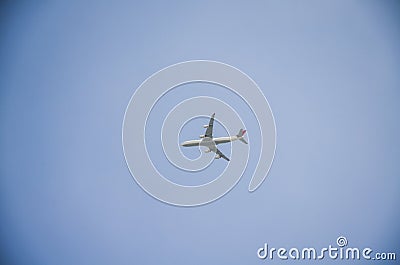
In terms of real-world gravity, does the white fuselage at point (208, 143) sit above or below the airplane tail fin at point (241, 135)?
below

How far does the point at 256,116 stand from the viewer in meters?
2.33

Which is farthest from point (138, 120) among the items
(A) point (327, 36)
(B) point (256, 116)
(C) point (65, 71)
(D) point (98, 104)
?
(A) point (327, 36)

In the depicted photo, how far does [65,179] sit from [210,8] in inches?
45.8

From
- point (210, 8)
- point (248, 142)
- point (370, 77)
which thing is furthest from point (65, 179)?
point (370, 77)

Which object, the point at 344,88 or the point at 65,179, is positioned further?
the point at 344,88

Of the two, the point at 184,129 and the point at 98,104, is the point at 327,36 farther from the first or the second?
the point at 98,104

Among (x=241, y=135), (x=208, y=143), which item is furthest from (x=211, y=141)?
(x=241, y=135)

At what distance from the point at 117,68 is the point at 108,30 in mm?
205

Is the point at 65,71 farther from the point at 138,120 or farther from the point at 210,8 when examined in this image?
the point at 210,8

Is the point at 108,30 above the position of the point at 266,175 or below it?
above

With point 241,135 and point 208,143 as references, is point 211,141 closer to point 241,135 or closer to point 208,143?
point 208,143

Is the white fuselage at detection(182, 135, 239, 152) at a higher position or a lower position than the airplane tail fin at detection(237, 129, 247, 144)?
lower

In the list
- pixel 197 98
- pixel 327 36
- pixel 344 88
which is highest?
pixel 327 36

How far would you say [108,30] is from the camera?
2.31 metres
